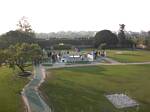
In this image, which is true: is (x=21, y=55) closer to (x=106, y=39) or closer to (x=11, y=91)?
(x=11, y=91)

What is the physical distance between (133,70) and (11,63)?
12.6 metres

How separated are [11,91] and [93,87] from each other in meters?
6.21

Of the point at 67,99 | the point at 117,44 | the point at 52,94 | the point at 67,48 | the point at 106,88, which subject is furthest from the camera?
the point at 117,44

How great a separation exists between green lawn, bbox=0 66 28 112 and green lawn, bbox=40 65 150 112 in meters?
1.90

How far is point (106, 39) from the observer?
6150 cm

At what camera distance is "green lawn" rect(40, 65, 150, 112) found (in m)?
19.2

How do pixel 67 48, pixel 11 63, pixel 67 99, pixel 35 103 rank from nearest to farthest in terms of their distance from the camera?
pixel 35 103 < pixel 67 99 < pixel 11 63 < pixel 67 48

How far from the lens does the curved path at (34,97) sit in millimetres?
18266

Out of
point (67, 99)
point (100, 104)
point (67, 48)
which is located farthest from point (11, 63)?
point (67, 48)

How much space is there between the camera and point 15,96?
20953 millimetres

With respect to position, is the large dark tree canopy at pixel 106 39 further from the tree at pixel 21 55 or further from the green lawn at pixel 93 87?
the tree at pixel 21 55

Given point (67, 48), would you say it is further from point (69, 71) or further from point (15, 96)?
point (15, 96)

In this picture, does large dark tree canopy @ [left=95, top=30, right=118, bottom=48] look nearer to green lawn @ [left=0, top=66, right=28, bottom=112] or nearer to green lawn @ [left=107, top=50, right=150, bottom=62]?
green lawn @ [left=107, top=50, right=150, bottom=62]

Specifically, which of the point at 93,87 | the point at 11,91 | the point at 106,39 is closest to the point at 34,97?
the point at 11,91
